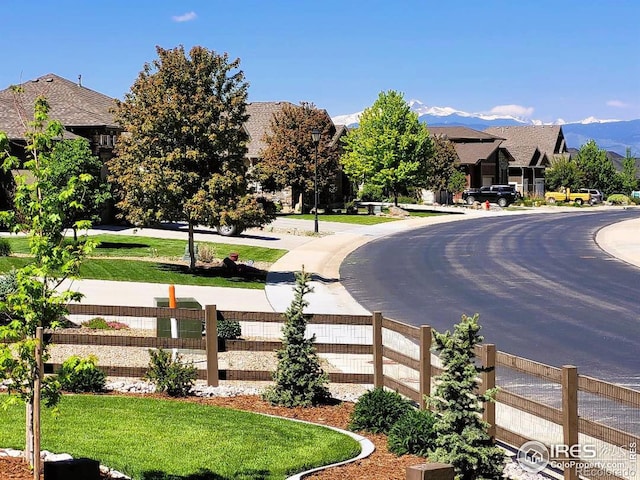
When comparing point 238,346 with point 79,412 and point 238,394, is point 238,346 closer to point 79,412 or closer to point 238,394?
point 238,394

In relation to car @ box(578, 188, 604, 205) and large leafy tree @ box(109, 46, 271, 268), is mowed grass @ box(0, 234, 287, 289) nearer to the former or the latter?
large leafy tree @ box(109, 46, 271, 268)

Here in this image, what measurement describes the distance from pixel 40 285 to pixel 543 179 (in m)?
96.2

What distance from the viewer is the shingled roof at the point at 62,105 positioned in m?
43.0

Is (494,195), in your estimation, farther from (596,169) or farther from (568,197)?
(596,169)

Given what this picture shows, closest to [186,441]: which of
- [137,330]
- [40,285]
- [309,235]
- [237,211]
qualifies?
[40,285]

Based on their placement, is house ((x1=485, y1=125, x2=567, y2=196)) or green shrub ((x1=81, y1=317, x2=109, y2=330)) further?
house ((x1=485, y1=125, x2=567, y2=196))

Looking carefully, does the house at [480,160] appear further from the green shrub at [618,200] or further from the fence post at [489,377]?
the fence post at [489,377]

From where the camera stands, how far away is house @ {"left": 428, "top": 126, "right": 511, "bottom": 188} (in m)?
91.9

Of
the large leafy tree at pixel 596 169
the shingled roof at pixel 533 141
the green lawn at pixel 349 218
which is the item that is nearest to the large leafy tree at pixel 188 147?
the green lawn at pixel 349 218

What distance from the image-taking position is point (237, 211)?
2780 centimetres

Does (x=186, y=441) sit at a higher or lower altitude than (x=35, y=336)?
lower

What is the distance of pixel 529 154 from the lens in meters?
99.9

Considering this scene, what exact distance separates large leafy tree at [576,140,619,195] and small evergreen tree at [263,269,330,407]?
87714 millimetres

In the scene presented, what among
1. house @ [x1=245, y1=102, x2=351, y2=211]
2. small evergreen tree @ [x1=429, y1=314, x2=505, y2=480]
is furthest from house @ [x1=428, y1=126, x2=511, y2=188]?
small evergreen tree @ [x1=429, y1=314, x2=505, y2=480]
